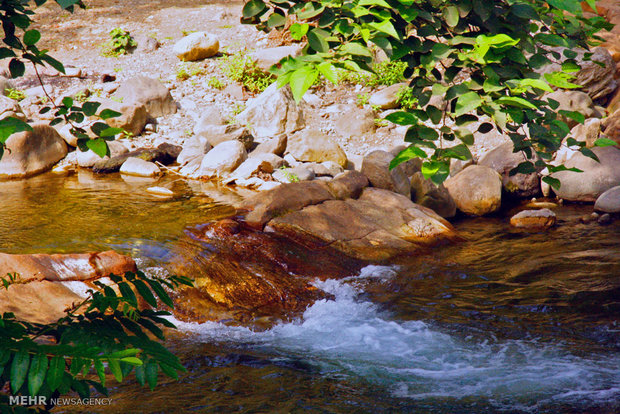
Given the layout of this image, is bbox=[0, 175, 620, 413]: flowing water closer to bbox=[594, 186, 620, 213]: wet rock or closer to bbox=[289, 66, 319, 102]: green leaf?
bbox=[594, 186, 620, 213]: wet rock

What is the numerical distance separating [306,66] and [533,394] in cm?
336

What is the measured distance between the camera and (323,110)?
12.0 meters

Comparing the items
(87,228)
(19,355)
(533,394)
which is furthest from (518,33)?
(87,228)

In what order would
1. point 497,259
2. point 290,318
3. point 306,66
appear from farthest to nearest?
1. point 497,259
2. point 290,318
3. point 306,66

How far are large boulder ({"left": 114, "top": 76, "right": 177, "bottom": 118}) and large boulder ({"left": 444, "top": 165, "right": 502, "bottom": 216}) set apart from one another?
650cm

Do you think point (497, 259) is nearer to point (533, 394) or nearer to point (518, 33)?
point (533, 394)

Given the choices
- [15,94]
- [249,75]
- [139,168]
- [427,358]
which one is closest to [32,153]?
[139,168]

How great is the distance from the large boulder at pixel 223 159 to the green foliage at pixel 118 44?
6.01 m

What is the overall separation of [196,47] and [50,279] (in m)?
9.87

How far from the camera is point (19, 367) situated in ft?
3.55

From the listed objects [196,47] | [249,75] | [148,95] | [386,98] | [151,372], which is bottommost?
[386,98]

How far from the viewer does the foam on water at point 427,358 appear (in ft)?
12.5

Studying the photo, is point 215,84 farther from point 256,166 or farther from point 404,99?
point 404,99

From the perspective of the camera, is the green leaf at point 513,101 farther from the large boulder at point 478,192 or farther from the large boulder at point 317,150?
the large boulder at point 317,150
